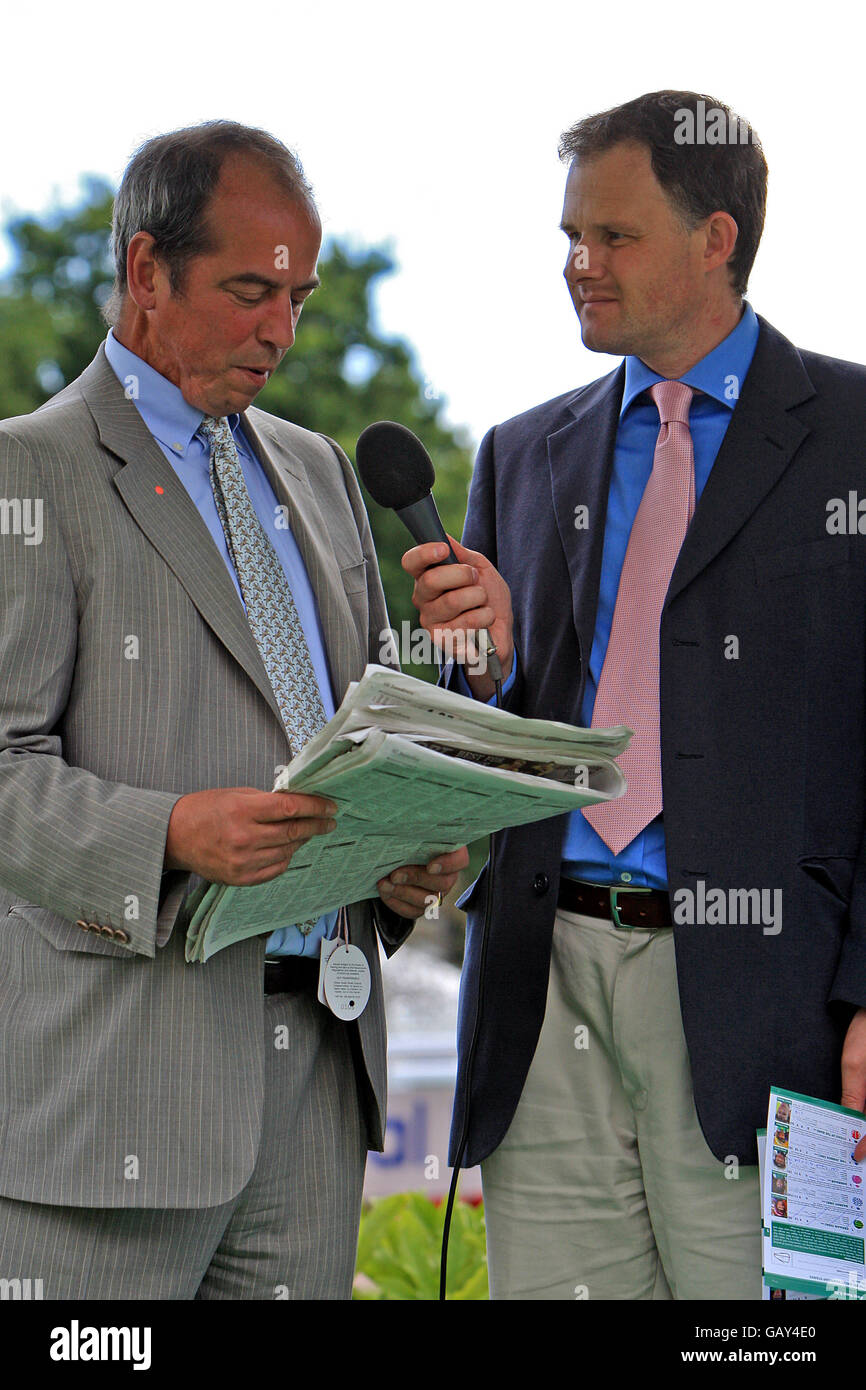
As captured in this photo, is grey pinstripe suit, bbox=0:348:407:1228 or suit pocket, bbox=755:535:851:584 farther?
suit pocket, bbox=755:535:851:584

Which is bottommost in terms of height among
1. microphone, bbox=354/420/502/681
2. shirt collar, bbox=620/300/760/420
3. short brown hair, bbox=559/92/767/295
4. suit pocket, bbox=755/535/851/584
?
suit pocket, bbox=755/535/851/584

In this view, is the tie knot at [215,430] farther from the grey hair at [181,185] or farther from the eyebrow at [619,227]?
the eyebrow at [619,227]

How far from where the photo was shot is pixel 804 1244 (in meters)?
2.16

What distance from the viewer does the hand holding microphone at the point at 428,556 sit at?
88.6 inches

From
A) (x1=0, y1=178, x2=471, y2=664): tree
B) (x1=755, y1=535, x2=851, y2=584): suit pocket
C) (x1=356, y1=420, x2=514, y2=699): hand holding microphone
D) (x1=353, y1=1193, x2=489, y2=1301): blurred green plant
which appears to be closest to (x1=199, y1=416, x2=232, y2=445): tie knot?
(x1=356, y1=420, x2=514, y2=699): hand holding microphone

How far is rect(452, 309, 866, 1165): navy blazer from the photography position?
2357mm

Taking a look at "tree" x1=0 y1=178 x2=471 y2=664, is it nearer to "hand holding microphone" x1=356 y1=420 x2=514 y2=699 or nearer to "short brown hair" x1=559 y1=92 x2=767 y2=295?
"short brown hair" x1=559 y1=92 x2=767 y2=295

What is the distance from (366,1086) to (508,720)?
94 centimetres

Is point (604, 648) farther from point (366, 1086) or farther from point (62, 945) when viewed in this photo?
point (62, 945)

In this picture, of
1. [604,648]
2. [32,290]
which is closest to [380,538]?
[32,290]

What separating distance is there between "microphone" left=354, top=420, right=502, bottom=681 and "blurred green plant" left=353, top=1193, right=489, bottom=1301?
7.52ft

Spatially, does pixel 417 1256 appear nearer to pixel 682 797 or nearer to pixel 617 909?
pixel 617 909

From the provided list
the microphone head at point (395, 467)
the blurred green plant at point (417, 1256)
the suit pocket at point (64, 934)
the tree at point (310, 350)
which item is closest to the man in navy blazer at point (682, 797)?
the microphone head at point (395, 467)

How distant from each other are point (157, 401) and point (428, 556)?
0.53 m
